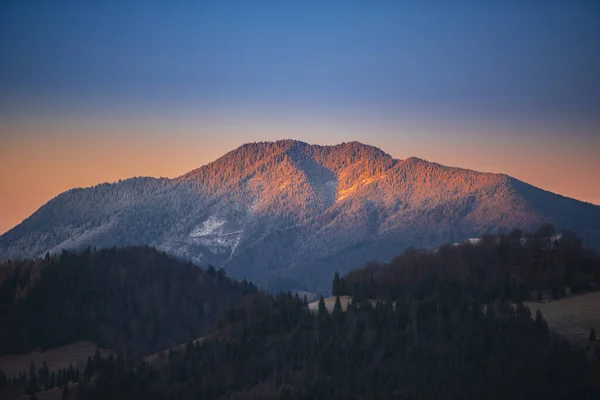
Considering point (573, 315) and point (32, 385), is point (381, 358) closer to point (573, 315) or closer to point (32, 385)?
point (573, 315)

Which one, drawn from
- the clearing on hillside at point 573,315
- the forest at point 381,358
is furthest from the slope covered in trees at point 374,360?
the clearing on hillside at point 573,315

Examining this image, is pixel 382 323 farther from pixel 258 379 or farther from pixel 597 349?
pixel 597 349

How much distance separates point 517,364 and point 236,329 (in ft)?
188

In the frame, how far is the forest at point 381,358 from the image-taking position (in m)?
153

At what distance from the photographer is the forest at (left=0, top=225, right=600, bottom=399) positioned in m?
153

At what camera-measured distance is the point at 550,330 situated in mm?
167375

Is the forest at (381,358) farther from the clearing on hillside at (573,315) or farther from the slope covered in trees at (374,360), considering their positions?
the clearing on hillside at (573,315)

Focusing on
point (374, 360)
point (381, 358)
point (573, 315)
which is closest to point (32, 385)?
point (374, 360)

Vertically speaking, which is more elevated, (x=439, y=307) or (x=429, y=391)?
(x=439, y=307)

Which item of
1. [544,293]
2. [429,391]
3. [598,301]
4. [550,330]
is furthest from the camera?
[544,293]

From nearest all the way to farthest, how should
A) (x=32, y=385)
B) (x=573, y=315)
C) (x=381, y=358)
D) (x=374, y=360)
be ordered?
(x=374, y=360) → (x=381, y=358) → (x=573, y=315) → (x=32, y=385)

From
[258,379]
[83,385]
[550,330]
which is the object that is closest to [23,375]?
[83,385]

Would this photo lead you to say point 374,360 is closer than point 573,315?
Yes

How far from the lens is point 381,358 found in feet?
554
